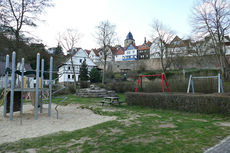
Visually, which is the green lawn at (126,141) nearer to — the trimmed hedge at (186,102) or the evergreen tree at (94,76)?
the trimmed hedge at (186,102)

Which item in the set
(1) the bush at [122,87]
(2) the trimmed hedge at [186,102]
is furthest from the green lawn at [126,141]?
(1) the bush at [122,87]

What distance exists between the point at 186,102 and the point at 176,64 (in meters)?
25.3

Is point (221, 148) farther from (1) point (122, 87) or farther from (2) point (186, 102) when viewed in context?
(1) point (122, 87)

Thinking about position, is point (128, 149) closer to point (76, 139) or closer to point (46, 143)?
point (76, 139)

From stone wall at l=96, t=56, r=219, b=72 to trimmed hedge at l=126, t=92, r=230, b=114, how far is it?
70.3ft

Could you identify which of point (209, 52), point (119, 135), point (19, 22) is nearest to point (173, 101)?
point (119, 135)

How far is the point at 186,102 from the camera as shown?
8.12 m

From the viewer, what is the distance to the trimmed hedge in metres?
6.99

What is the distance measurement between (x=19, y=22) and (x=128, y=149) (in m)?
15.6

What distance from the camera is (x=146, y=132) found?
4.51 m

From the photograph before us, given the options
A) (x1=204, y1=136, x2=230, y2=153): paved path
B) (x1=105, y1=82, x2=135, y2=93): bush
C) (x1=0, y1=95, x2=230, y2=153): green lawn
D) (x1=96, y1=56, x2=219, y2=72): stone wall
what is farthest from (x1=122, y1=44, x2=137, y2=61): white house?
(x1=204, y1=136, x2=230, y2=153): paved path

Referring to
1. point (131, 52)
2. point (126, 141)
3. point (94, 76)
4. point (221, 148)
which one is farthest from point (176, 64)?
point (126, 141)

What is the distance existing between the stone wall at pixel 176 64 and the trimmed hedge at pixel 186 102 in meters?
21.4

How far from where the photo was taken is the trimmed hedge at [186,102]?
6.99m
